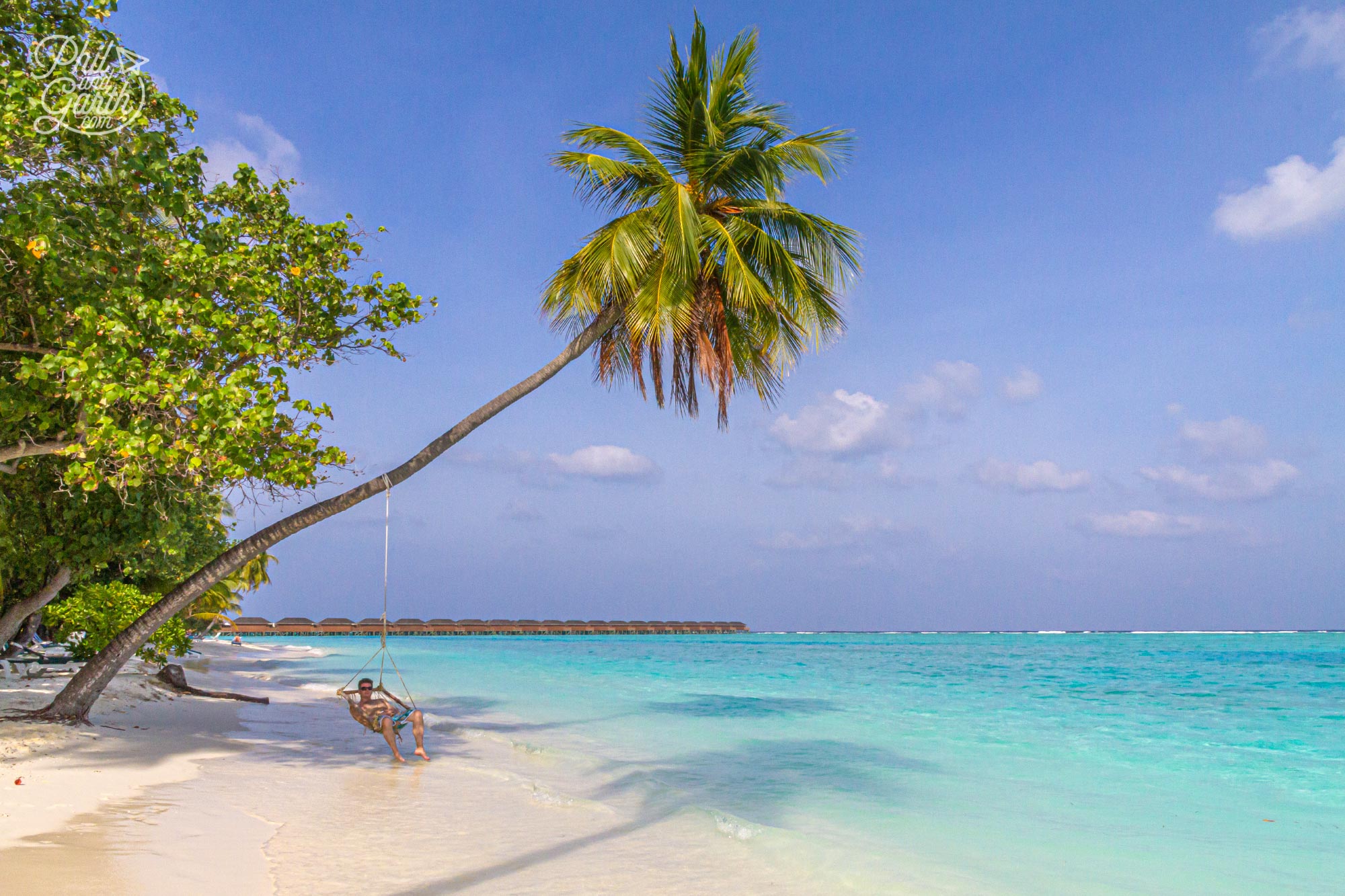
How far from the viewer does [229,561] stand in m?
7.59

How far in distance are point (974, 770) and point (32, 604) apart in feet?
38.2

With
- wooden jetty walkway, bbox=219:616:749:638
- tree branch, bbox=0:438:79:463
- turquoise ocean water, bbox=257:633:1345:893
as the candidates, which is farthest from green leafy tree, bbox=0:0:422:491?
wooden jetty walkway, bbox=219:616:749:638

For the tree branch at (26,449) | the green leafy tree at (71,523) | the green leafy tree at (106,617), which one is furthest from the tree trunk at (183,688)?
the tree branch at (26,449)

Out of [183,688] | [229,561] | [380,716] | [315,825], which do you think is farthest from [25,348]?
[183,688]

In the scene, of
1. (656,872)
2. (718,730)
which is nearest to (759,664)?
(718,730)

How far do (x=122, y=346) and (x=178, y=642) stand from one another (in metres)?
8.86

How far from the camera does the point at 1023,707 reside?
17625mm

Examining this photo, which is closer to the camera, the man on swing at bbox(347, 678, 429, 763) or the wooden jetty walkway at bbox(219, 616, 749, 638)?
the man on swing at bbox(347, 678, 429, 763)

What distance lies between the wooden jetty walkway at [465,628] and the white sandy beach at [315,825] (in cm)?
5310

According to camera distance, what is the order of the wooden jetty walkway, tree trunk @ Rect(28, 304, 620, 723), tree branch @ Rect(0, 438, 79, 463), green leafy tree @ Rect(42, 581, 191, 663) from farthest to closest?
1. the wooden jetty walkway
2. green leafy tree @ Rect(42, 581, 191, 663)
3. tree trunk @ Rect(28, 304, 620, 723)
4. tree branch @ Rect(0, 438, 79, 463)

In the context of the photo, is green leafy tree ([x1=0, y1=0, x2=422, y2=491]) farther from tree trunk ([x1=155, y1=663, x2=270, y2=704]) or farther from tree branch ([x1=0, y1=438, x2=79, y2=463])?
tree trunk ([x1=155, y1=663, x2=270, y2=704])

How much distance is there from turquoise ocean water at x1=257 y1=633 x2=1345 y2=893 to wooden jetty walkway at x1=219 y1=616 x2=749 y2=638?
46865mm

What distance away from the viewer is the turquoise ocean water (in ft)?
20.4

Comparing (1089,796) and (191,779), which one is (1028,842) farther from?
(191,779)
